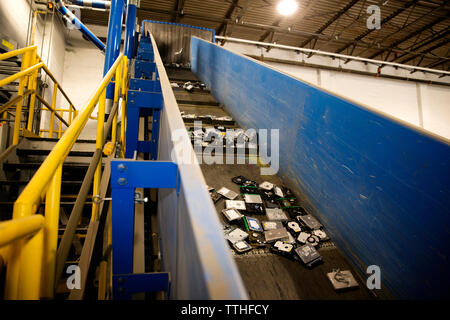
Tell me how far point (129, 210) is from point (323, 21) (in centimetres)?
966

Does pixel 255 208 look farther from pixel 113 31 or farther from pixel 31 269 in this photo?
pixel 113 31

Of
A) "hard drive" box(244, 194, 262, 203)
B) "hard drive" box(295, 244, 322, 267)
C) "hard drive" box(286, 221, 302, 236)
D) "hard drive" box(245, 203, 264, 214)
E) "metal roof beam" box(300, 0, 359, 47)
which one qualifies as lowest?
"hard drive" box(295, 244, 322, 267)

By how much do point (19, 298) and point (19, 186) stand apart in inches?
122

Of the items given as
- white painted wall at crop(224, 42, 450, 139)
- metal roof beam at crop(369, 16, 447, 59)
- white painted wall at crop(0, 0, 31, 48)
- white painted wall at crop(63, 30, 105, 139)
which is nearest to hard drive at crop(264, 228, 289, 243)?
white painted wall at crop(0, 0, 31, 48)

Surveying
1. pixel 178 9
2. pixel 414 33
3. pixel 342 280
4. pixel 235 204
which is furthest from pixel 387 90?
pixel 342 280

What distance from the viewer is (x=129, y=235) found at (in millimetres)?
1111

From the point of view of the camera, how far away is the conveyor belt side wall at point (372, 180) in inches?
43.5

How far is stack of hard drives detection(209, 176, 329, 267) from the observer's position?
155cm

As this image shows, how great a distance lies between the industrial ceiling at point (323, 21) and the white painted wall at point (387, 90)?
64 cm

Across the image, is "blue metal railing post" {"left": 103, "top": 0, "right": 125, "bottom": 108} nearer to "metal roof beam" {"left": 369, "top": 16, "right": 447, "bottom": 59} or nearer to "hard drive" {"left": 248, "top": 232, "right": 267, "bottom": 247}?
"hard drive" {"left": 248, "top": 232, "right": 267, "bottom": 247}

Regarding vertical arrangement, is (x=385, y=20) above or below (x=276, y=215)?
above

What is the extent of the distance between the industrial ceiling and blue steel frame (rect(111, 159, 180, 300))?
7510 mm

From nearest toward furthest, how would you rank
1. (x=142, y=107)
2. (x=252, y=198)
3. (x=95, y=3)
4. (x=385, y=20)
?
(x=252, y=198), (x=142, y=107), (x=95, y=3), (x=385, y=20)

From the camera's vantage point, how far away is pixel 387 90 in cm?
1035
